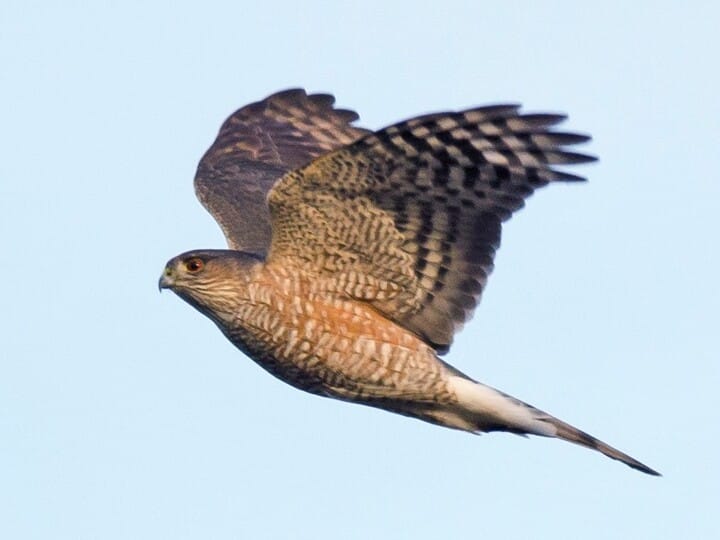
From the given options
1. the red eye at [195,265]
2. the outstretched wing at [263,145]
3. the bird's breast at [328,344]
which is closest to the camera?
the bird's breast at [328,344]

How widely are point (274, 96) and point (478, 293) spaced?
12.5ft

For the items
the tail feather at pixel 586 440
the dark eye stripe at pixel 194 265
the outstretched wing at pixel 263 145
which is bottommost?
the tail feather at pixel 586 440

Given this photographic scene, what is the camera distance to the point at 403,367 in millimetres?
11039

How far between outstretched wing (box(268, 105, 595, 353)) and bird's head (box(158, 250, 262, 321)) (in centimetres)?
23

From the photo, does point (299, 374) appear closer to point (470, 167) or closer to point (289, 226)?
point (289, 226)

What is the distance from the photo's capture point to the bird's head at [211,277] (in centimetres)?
1082

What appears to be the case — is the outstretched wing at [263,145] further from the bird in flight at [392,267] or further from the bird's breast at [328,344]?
the bird's breast at [328,344]

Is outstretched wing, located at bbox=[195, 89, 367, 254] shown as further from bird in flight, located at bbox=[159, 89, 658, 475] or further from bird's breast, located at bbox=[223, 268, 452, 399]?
bird's breast, located at bbox=[223, 268, 452, 399]

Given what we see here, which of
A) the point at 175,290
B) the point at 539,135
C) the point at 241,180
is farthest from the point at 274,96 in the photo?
the point at 539,135

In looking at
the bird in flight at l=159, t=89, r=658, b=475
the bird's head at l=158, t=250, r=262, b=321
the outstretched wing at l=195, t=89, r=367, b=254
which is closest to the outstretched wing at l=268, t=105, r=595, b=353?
the bird in flight at l=159, t=89, r=658, b=475

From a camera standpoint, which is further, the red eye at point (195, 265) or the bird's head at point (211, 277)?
the red eye at point (195, 265)

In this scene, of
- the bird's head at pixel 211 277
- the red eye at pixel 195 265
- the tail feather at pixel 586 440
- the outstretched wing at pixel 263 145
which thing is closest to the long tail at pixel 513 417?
the tail feather at pixel 586 440

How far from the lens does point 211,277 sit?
10867 millimetres

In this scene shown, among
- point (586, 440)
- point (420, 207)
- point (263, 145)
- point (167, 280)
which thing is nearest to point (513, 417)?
point (586, 440)
